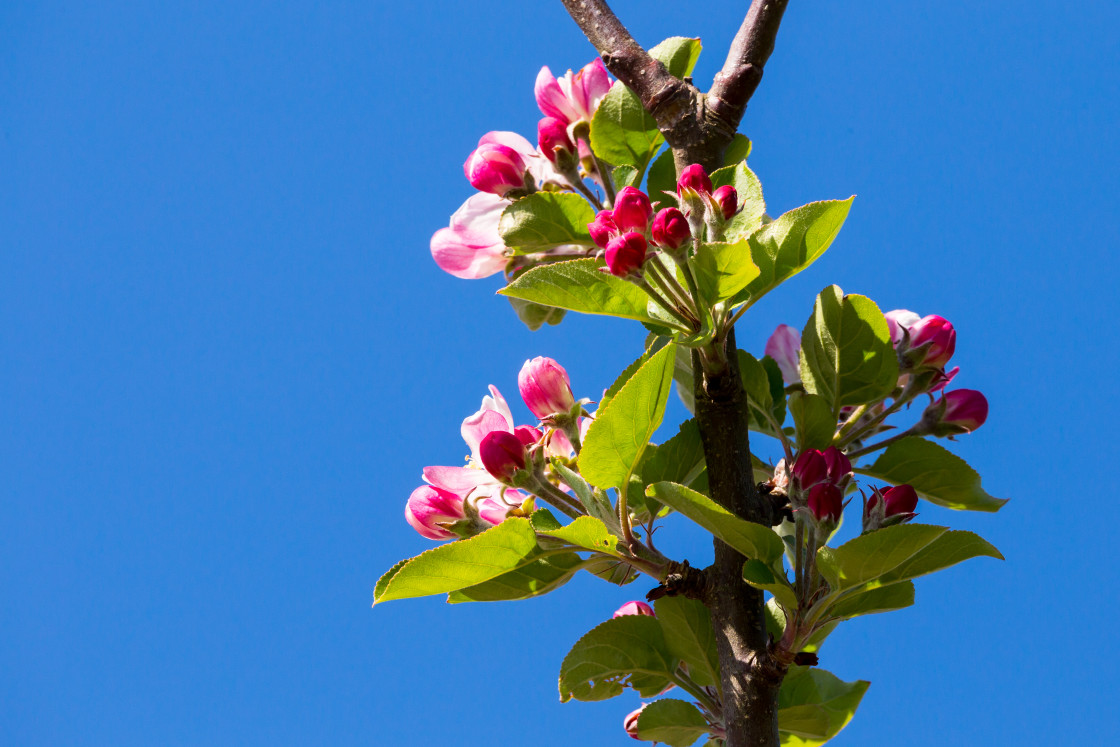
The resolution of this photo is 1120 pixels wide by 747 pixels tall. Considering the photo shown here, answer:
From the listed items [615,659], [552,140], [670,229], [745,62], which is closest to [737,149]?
[745,62]

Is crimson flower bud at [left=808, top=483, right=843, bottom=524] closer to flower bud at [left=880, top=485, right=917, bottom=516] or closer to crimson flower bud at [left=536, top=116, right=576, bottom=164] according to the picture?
flower bud at [left=880, top=485, right=917, bottom=516]

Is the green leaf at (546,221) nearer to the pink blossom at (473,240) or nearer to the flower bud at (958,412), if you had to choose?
the pink blossom at (473,240)

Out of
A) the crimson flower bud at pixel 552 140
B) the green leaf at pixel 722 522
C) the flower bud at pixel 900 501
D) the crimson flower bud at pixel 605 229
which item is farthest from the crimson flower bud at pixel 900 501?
the crimson flower bud at pixel 552 140

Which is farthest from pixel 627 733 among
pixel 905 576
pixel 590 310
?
pixel 590 310

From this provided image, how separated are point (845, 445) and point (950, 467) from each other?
0.09 metres

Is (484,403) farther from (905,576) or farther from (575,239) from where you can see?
(905,576)

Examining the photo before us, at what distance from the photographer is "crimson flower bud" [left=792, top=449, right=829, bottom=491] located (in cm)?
78

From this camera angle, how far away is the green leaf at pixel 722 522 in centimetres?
72

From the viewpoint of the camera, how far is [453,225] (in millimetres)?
931

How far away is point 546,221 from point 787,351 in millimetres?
296

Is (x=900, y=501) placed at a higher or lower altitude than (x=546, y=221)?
lower

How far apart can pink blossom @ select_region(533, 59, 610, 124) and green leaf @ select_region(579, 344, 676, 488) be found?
318 mm

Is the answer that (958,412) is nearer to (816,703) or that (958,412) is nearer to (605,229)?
(816,703)

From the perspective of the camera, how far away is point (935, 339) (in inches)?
35.3
